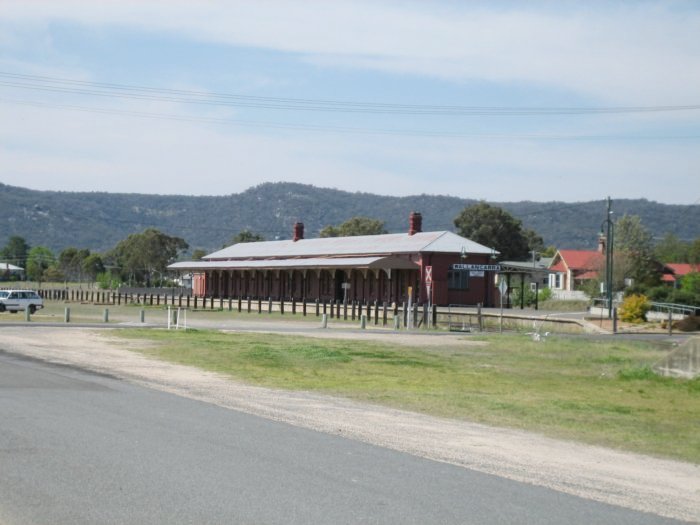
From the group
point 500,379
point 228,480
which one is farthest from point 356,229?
point 228,480

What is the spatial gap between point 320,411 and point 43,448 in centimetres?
534

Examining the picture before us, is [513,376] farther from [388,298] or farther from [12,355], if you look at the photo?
[388,298]

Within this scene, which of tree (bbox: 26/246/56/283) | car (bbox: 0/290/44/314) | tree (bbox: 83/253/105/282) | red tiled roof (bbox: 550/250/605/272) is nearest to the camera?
car (bbox: 0/290/44/314)

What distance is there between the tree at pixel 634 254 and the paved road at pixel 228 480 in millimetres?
68632

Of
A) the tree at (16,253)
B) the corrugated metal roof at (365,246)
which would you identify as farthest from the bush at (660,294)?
the tree at (16,253)

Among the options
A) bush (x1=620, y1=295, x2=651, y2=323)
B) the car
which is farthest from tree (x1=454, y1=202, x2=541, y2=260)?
the car

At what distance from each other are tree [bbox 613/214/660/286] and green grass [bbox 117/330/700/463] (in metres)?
49.0

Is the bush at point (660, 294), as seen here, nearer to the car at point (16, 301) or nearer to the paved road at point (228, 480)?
the car at point (16, 301)

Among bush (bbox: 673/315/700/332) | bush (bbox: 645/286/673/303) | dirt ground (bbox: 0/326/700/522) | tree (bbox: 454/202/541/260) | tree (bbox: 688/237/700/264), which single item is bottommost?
dirt ground (bbox: 0/326/700/522)

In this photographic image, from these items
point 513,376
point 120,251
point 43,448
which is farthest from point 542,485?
point 120,251

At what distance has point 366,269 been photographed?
70.8 m

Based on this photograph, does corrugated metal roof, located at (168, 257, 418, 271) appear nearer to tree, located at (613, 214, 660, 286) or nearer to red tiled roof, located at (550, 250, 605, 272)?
tree, located at (613, 214, 660, 286)

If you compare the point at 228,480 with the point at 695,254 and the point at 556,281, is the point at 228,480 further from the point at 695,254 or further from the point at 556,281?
the point at 695,254

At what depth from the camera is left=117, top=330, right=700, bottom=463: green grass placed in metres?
15.1
